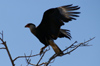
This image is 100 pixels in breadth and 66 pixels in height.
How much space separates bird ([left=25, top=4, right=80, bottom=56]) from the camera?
15.2 feet

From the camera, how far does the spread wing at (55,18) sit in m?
4.64

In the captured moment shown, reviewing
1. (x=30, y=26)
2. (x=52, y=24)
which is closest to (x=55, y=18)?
(x=52, y=24)

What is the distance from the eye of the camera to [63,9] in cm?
486

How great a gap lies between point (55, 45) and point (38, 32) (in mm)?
630

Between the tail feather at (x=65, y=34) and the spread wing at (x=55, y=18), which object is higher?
the spread wing at (x=55, y=18)

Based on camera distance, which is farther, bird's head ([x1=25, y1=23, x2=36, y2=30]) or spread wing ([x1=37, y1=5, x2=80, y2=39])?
bird's head ([x1=25, y1=23, x2=36, y2=30])

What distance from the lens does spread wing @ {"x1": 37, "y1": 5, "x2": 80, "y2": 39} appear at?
15.2 feet

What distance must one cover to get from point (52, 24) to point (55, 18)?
0.48ft

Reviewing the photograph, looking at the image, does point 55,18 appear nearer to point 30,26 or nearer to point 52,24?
point 52,24

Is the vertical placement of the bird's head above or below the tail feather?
above

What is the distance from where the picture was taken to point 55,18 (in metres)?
4.80

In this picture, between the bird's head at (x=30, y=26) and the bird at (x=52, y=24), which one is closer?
the bird at (x=52, y=24)

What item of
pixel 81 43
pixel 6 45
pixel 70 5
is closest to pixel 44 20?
pixel 70 5

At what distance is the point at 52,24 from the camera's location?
15.9 feet
